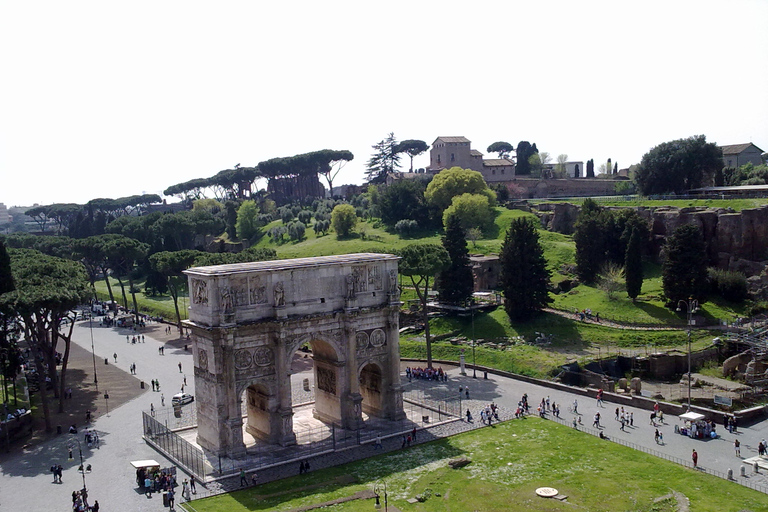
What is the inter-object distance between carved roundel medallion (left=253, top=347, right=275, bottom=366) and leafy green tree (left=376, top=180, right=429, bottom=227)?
61.9m

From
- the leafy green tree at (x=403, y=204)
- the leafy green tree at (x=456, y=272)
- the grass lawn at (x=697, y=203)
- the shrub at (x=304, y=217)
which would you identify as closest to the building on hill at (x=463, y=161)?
the leafy green tree at (x=403, y=204)

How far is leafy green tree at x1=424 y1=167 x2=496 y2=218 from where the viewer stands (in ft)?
323

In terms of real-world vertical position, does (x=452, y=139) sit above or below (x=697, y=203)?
above

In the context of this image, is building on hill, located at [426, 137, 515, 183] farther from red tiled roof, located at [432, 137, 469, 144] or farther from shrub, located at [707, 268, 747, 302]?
shrub, located at [707, 268, 747, 302]

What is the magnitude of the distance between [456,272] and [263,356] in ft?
100

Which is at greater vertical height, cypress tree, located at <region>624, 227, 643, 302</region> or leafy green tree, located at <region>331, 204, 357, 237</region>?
leafy green tree, located at <region>331, 204, 357, 237</region>

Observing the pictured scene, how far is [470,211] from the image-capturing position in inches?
3570

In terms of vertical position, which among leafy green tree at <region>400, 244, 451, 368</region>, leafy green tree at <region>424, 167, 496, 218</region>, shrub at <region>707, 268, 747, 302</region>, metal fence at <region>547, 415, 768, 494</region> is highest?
leafy green tree at <region>424, 167, 496, 218</region>

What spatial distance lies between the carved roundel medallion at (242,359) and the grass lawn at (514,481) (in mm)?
7058

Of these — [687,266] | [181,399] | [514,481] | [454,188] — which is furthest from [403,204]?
[514,481]

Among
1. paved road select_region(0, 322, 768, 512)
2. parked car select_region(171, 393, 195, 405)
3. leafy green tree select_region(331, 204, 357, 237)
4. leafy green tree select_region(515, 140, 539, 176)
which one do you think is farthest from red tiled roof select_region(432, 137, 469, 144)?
parked car select_region(171, 393, 195, 405)

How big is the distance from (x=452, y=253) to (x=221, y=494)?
37.7 m

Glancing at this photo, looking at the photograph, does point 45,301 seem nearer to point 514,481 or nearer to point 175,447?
point 175,447

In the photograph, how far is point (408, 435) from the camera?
1656 inches
